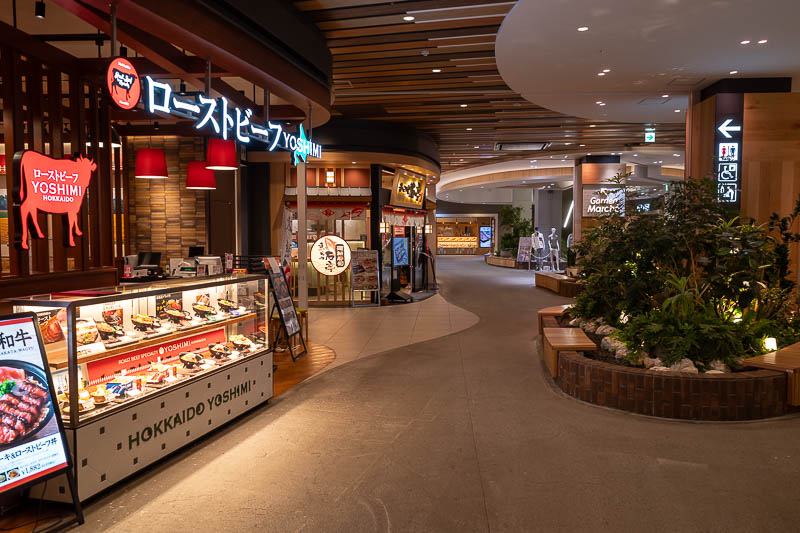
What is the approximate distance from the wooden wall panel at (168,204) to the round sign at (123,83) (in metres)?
6.81

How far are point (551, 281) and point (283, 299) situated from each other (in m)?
10.0

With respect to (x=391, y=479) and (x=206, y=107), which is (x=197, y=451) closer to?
(x=391, y=479)

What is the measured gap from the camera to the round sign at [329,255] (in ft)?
34.8

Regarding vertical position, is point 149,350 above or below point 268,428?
above

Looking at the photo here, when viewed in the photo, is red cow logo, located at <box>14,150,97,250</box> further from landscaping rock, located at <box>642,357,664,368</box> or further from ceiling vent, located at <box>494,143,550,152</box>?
ceiling vent, located at <box>494,143,550,152</box>

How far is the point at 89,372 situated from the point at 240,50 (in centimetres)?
318

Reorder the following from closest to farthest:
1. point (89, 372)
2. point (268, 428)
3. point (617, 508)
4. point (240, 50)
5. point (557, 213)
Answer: point (617, 508)
point (89, 372)
point (268, 428)
point (240, 50)
point (557, 213)

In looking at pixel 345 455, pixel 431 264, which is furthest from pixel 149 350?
pixel 431 264

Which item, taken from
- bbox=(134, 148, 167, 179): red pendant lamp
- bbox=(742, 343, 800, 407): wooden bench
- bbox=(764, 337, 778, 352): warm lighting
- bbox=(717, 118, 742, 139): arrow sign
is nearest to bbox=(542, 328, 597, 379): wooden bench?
bbox=(742, 343, 800, 407): wooden bench

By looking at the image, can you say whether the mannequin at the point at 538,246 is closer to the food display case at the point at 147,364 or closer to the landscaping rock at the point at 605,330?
the landscaping rock at the point at 605,330

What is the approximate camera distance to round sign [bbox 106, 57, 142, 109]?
3.93 m

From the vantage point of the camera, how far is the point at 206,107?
5.16 meters

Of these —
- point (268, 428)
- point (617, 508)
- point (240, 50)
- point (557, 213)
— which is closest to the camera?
point (617, 508)

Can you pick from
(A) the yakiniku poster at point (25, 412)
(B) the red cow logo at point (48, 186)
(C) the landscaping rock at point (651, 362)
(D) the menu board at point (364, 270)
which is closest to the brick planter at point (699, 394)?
(C) the landscaping rock at point (651, 362)
